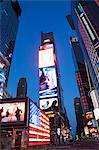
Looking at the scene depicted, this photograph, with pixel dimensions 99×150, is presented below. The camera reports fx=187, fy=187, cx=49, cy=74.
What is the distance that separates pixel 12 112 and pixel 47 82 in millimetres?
66676

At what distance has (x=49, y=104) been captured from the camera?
91.6 meters

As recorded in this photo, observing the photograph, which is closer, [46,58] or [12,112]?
[12,112]

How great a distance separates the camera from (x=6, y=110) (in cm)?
3256

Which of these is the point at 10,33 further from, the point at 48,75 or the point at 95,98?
the point at 95,98

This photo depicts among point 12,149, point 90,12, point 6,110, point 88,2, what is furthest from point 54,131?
point 88,2

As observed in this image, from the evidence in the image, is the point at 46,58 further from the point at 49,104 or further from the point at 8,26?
the point at 8,26

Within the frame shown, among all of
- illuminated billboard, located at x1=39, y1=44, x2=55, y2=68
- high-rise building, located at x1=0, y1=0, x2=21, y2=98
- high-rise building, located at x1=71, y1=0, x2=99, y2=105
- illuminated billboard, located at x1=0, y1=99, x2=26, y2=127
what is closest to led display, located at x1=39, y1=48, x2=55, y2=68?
illuminated billboard, located at x1=39, y1=44, x2=55, y2=68

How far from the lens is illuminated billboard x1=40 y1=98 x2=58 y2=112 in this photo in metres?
90.8

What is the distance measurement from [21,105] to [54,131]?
2332 inches

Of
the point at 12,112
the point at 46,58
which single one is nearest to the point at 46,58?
the point at 46,58

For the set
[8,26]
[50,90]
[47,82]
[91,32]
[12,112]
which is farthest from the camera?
[8,26]

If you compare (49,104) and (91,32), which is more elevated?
(91,32)

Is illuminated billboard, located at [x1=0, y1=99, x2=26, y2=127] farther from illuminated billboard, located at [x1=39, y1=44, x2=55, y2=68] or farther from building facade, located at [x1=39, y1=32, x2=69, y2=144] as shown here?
illuminated billboard, located at [x1=39, y1=44, x2=55, y2=68]

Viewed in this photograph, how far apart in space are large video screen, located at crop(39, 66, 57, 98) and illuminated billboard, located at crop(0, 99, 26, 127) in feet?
198
